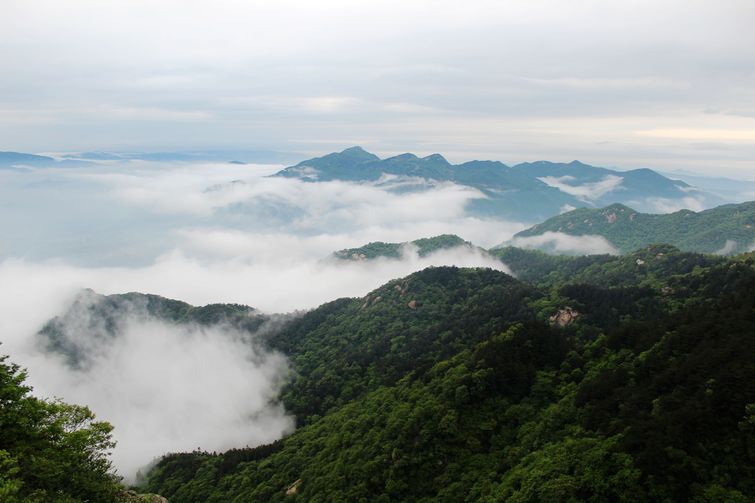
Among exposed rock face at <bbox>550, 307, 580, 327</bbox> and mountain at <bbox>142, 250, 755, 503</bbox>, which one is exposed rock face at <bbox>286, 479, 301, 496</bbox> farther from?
exposed rock face at <bbox>550, 307, 580, 327</bbox>

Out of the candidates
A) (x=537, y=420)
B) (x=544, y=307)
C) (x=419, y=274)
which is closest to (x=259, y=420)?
(x=419, y=274)

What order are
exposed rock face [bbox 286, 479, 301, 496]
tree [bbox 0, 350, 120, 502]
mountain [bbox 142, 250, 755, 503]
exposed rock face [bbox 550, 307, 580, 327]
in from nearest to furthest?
tree [bbox 0, 350, 120, 502]
mountain [bbox 142, 250, 755, 503]
exposed rock face [bbox 286, 479, 301, 496]
exposed rock face [bbox 550, 307, 580, 327]

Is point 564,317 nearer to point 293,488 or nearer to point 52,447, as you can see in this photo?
point 293,488

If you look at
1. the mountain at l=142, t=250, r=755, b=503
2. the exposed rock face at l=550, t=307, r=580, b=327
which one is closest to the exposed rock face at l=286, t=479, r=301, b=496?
the mountain at l=142, t=250, r=755, b=503

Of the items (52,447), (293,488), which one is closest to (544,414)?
(293,488)

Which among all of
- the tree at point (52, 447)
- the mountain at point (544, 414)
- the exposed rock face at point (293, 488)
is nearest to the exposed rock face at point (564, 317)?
the mountain at point (544, 414)

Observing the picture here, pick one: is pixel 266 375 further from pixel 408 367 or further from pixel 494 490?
pixel 494 490

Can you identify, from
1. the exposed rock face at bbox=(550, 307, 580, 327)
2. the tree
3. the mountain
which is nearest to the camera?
the tree
